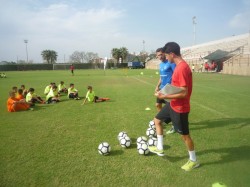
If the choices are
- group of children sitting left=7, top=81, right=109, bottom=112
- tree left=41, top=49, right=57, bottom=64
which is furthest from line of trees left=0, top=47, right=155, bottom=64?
group of children sitting left=7, top=81, right=109, bottom=112

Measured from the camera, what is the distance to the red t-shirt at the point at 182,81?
14.2ft

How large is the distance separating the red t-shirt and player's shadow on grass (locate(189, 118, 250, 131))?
3.13m

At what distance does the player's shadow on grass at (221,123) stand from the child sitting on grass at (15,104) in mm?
7796

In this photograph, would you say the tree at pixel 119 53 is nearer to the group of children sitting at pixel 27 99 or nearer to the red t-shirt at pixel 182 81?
the group of children sitting at pixel 27 99

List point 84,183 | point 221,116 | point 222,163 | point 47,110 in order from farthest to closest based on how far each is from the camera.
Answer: point 47,110 → point 221,116 → point 222,163 → point 84,183

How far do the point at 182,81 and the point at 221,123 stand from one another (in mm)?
4450

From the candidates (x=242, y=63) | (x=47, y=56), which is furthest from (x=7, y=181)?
(x=47, y=56)

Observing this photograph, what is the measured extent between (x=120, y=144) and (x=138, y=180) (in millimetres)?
1742

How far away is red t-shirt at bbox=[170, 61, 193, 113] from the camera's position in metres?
4.33

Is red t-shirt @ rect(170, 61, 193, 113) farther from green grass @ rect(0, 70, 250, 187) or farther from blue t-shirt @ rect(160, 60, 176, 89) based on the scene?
blue t-shirt @ rect(160, 60, 176, 89)

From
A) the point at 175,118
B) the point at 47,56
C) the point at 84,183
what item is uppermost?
the point at 47,56

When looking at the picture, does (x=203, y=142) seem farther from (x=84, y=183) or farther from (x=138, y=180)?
(x=84, y=183)

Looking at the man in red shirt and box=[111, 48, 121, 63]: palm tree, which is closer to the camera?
the man in red shirt

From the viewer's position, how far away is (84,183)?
13.7ft
